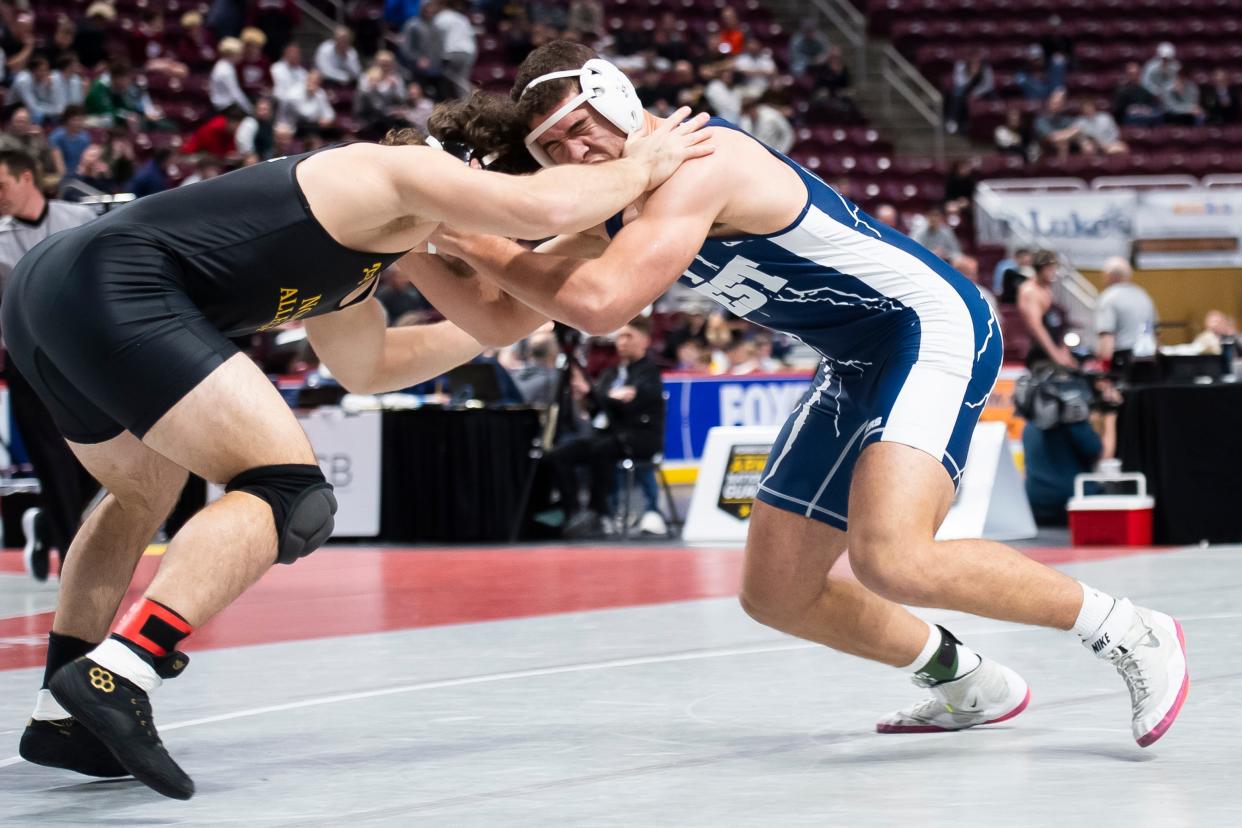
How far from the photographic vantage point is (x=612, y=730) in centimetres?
384

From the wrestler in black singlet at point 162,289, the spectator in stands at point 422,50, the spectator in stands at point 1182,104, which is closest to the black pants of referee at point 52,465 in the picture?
the wrestler in black singlet at point 162,289

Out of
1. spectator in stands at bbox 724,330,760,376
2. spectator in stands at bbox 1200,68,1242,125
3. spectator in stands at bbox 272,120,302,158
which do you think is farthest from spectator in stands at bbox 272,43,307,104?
spectator in stands at bbox 1200,68,1242,125

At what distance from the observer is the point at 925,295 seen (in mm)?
3631

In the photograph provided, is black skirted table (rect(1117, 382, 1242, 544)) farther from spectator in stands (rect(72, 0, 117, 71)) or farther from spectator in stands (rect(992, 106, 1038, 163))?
spectator in stands (rect(992, 106, 1038, 163))

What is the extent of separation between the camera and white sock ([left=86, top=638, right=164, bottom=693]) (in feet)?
9.64

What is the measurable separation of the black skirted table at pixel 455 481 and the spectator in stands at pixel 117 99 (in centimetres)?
519

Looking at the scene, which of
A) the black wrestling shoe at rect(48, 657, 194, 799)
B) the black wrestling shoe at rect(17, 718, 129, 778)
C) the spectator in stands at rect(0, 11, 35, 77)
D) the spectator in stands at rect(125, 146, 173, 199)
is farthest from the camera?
the spectator in stands at rect(0, 11, 35, 77)

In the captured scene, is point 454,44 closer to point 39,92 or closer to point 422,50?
point 422,50

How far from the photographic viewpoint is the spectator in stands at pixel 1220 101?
19516 mm

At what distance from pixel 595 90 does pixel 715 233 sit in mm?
366

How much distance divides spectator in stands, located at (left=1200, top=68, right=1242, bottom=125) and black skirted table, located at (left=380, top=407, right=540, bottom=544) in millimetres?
12258

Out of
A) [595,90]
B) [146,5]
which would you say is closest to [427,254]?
[595,90]

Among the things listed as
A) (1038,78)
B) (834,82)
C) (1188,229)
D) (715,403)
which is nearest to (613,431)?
(715,403)

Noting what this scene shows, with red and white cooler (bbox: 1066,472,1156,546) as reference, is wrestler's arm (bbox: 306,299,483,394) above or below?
above
